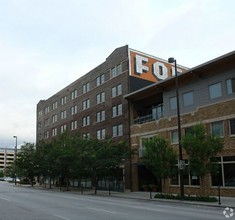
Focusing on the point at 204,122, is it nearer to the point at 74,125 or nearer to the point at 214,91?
the point at 214,91

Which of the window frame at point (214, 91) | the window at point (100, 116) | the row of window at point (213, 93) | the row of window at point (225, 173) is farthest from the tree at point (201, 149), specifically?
the window at point (100, 116)

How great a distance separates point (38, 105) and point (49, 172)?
30059 mm

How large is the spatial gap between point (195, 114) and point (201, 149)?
784 cm

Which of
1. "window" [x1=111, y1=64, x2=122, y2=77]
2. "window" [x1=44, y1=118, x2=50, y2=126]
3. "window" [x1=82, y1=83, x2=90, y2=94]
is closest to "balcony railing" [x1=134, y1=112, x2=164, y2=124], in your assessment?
"window" [x1=111, y1=64, x2=122, y2=77]

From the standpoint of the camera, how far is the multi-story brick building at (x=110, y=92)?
43.4m

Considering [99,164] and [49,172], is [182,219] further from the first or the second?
[49,172]

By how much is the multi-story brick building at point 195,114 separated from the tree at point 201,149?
1797mm

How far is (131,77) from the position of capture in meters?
43.2

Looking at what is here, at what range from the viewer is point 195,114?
31688 millimetres

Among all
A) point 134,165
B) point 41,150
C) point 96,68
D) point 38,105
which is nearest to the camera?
point 134,165

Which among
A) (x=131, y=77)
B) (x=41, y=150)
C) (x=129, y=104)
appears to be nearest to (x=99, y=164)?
(x=129, y=104)

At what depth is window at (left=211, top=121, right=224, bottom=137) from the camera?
29.0 meters

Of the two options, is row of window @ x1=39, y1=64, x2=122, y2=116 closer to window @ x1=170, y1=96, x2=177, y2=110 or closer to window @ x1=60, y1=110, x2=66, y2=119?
window @ x1=60, y1=110, x2=66, y2=119

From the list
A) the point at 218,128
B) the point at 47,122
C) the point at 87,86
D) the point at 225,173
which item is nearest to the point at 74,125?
the point at 87,86
